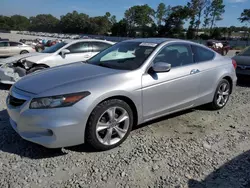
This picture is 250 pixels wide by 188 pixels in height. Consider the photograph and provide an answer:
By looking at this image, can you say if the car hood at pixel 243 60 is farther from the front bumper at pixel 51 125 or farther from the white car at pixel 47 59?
the front bumper at pixel 51 125

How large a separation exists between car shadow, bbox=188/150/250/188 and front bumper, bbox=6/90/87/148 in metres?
1.46

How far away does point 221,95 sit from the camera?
16.2 feet

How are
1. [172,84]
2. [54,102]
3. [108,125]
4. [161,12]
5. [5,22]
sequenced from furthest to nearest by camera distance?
[5,22] < [161,12] < [172,84] < [108,125] < [54,102]

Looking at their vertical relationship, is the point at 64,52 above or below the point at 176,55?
below

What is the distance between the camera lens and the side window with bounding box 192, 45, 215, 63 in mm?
4378

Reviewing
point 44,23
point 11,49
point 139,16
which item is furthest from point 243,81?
point 44,23

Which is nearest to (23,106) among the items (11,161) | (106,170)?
(11,161)

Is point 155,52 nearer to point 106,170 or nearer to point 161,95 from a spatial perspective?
point 161,95

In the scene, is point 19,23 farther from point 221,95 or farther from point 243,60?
point 221,95

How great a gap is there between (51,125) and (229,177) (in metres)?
2.14

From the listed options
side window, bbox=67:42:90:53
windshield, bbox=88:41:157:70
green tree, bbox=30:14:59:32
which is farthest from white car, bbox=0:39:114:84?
green tree, bbox=30:14:59:32

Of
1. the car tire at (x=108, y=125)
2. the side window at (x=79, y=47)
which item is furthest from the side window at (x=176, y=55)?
the side window at (x=79, y=47)

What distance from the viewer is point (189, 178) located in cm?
273

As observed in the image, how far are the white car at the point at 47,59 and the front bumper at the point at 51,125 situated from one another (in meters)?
4.03
